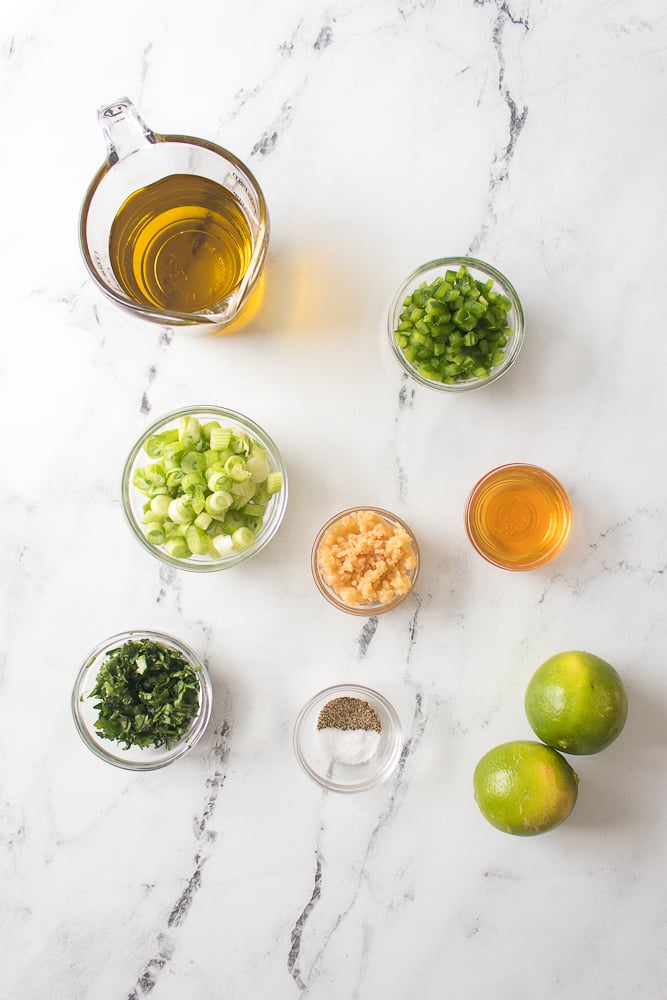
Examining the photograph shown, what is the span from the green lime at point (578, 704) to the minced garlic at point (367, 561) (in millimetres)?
357

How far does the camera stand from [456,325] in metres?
1.62

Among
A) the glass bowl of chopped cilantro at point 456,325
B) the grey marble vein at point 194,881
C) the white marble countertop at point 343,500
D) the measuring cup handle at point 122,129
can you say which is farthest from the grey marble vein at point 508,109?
the grey marble vein at point 194,881

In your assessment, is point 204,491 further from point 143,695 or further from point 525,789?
point 525,789

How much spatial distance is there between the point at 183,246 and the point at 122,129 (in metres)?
0.25

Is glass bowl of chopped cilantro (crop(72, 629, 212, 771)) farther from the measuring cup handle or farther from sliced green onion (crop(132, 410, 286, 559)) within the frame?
the measuring cup handle

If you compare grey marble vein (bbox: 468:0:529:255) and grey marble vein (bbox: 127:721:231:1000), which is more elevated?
grey marble vein (bbox: 468:0:529:255)

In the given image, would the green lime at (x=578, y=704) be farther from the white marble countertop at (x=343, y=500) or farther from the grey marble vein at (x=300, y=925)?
the grey marble vein at (x=300, y=925)

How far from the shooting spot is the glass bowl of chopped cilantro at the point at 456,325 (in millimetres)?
1602

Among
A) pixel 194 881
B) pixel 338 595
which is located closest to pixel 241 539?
pixel 338 595

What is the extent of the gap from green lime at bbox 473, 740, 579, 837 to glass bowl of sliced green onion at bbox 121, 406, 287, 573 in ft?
2.27

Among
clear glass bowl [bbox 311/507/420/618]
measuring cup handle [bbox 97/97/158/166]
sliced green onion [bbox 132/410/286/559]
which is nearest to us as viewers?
measuring cup handle [bbox 97/97/158/166]

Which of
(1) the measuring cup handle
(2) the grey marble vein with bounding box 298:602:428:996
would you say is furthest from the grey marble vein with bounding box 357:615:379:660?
(1) the measuring cup handle

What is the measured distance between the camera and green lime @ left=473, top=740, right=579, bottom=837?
5.02ft

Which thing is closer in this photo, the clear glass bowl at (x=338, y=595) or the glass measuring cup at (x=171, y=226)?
the glass measuring cup at (x=171, y=226)
